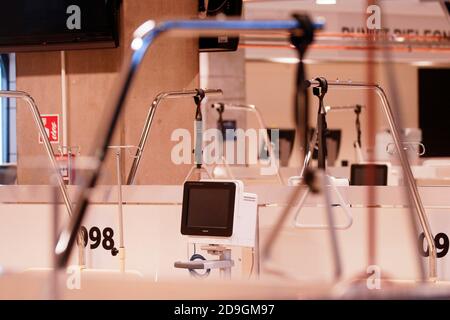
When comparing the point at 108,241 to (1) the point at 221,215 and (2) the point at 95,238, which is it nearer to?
(2) the point at 95,238

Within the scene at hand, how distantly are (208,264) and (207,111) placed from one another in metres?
6.45

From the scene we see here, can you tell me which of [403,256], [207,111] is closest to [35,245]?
[403,256]

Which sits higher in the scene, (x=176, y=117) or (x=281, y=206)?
(x=176, y=117)

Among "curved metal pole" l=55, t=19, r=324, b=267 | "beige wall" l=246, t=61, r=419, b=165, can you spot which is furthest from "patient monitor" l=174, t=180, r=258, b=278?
"beige wall" l=246, t=61, r=419, b=165

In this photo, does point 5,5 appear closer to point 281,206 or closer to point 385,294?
point 281,206

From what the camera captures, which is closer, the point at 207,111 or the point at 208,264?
the point at 208,264

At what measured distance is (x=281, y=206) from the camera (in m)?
4.61

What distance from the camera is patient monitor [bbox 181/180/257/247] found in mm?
3990

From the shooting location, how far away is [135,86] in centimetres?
585

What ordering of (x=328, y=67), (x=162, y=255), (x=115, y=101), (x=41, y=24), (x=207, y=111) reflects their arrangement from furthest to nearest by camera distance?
(x=328, y=67) → (x=207, y=111) → (x=41, y=24) → (x=162, y=255) → (x=115, y=101)

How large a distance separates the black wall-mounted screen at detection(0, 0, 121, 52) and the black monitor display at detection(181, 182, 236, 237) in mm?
1697

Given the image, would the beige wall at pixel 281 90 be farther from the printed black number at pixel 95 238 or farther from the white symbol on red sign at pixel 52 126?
the printed black number at pixel 95 238

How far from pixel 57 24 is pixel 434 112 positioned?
11.0 meters

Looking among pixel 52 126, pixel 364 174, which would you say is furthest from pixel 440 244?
pixel 364 174
